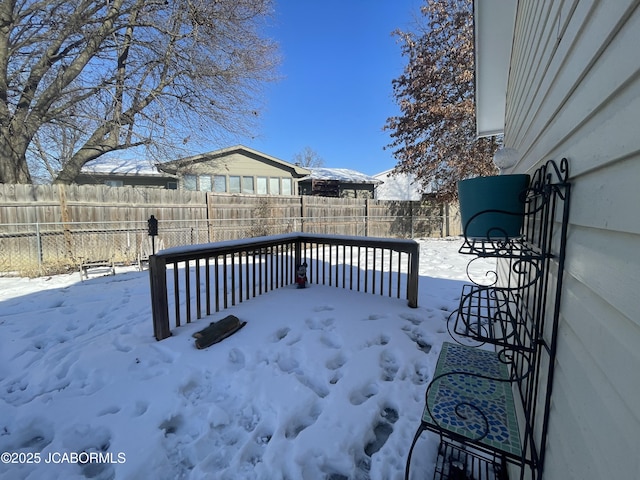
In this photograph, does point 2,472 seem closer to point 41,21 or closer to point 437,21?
point 41,21

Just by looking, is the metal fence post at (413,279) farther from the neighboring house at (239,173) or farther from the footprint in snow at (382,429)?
the neighboring house at (239,173)

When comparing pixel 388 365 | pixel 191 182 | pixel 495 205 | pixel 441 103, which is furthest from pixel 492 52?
pixel 191 182

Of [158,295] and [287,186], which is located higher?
[287,186]

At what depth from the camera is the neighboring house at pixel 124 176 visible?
11.3 m

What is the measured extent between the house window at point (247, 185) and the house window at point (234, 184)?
20 centimetres

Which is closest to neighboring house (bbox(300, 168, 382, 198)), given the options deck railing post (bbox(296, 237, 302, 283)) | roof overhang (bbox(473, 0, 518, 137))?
deck railing post (bbox(296, 237, 302, 283))

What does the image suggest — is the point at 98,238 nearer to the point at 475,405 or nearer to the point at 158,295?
the point at 158,295

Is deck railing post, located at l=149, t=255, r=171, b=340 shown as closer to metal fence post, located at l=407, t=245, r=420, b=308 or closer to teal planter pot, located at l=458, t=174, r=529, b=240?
teal planter pot, located at l=458, t=174, r=529, b=240

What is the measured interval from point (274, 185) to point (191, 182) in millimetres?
3303

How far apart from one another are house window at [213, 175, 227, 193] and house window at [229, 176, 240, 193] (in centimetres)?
20

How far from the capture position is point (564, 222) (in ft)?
3.20

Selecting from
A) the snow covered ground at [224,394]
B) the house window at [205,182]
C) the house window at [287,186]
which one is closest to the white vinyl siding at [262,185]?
the house window at [287,186]

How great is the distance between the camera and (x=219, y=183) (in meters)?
12.0

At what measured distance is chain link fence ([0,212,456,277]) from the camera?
6.05 meters
